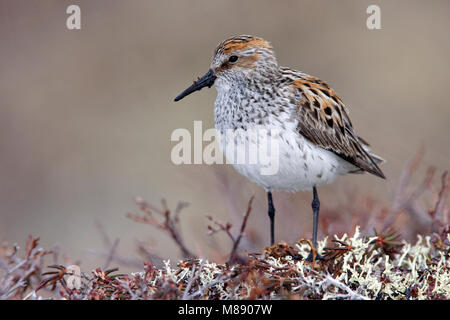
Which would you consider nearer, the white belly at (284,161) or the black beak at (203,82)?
the white belly at (284,161)

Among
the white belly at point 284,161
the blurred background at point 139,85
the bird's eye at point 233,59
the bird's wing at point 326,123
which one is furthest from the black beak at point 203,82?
the blurred background at point 139,85

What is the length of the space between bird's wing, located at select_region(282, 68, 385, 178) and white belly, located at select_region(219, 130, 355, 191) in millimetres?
92

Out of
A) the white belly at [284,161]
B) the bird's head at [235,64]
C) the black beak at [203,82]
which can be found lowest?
the white belly at [284,161]

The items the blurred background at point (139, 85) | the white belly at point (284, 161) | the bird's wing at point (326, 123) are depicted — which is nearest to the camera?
the white belly at point (284, 161)

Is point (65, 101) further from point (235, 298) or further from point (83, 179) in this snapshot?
point (235, 298)

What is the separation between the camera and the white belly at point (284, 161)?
186 inches

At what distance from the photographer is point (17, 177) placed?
388 inches

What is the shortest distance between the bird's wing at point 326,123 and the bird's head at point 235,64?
1.12 ft

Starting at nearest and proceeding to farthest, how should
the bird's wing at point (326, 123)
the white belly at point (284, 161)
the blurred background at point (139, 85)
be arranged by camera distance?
the white belly at point (284, 161) < the bird's wing at point (326, 123) < the blurred background at point (139, 85)

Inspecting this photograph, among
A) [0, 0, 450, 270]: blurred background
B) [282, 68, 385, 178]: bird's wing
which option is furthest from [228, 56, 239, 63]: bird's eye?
[0, 0, 450, 270]: blurred background

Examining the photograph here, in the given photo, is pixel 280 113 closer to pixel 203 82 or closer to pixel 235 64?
pixel 235 64

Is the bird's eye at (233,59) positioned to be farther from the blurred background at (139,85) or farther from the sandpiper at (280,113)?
the blurred background at (139,85)

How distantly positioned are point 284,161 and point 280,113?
388 millimetres

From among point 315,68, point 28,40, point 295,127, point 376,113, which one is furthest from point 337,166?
point 28,40
